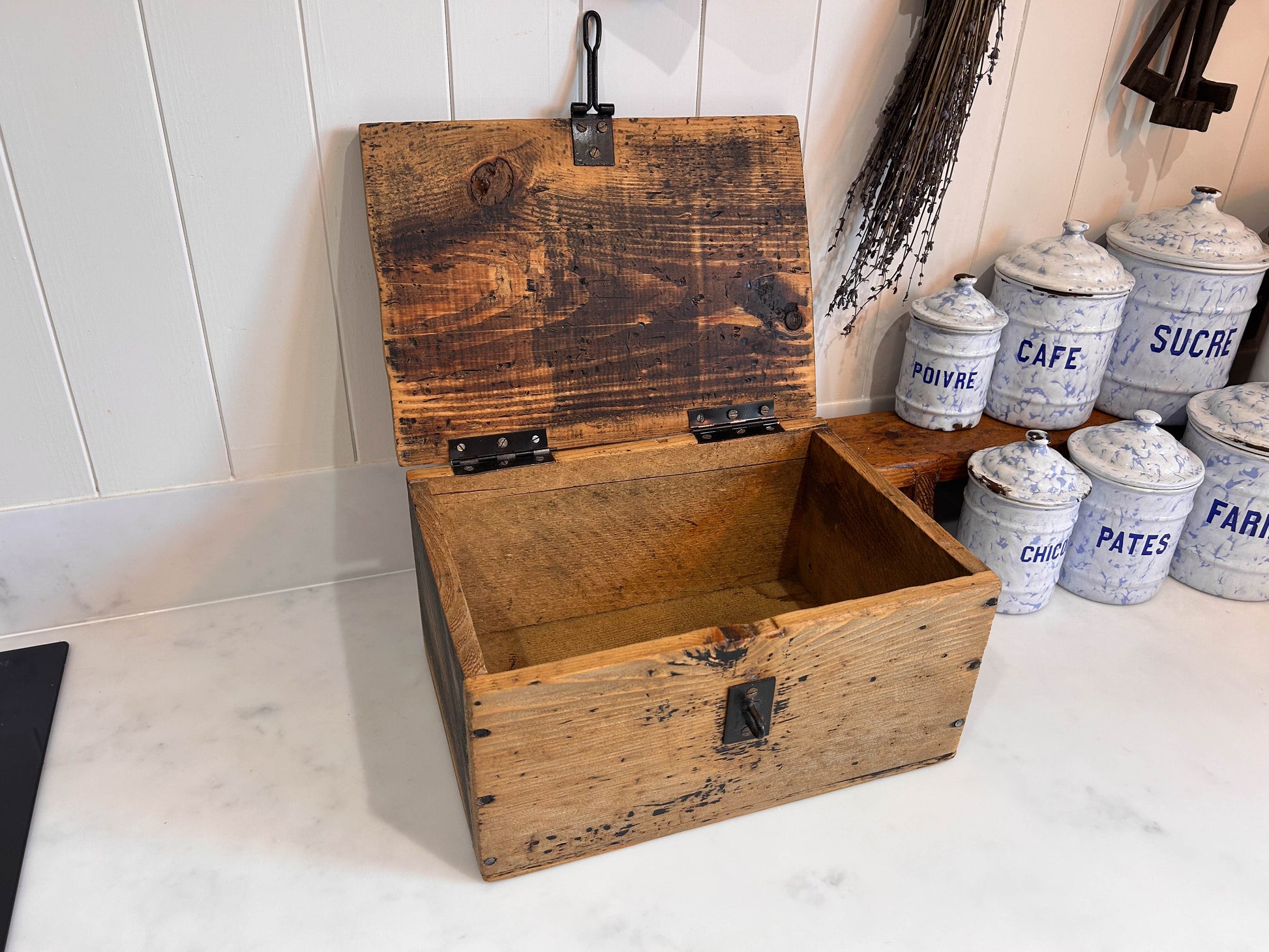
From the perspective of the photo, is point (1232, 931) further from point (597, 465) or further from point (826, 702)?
point (597, 465)

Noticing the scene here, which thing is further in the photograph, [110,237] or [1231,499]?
[1231,499]

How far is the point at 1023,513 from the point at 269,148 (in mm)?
992

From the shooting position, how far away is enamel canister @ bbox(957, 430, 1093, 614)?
1.20m

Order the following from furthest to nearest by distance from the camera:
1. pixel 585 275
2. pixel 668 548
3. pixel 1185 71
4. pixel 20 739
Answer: pixel 1185 71
pixel 668 548
pixel 585 275
pixel 20 739

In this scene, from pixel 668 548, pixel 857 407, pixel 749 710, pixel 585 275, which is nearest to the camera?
pixel 749 710

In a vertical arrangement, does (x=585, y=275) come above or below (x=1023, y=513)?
above

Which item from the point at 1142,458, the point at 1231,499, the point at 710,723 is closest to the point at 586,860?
the point at 710,723

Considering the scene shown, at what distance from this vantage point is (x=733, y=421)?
3.99 ft

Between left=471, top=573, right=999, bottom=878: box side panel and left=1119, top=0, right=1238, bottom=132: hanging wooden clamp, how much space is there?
0.84 m

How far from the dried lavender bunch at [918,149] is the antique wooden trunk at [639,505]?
132 millimetres

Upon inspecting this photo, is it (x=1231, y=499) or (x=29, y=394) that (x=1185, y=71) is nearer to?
(x=1231, y=499)

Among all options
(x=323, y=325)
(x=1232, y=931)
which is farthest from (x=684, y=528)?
(x=1232, y=931)

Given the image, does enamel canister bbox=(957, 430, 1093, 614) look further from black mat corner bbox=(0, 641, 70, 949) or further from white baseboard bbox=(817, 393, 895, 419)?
black mat corner bbox=(0, 641, 70, 949)

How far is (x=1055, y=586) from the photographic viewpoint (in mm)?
1354
